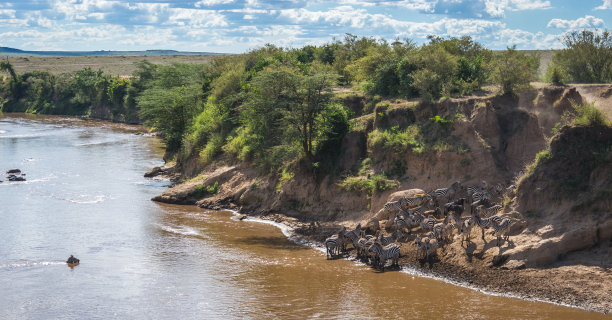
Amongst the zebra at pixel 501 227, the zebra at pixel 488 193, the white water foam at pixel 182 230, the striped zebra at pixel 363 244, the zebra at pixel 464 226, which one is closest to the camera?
the zebra at pixel 501 227

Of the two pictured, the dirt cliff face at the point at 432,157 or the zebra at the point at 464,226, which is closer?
the zebra at the point at 464,226

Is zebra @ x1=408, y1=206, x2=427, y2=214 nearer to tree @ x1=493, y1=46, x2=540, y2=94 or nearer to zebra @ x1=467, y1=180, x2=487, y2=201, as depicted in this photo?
zebra @ x1=467, y1=180, x2=487, y2=201

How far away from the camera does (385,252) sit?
19.3m

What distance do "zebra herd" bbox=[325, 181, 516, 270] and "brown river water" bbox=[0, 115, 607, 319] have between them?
2.21 ft

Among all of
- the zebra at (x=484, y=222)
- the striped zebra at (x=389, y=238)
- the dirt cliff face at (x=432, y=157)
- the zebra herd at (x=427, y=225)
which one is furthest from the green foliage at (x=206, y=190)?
the zebra at (x=484, y=222)

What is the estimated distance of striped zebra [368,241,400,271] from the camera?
1931 centimetres

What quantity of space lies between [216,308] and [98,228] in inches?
401

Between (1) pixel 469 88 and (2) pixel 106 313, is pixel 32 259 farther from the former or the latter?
(1) pixel 469 88

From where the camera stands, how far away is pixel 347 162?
25938 mm

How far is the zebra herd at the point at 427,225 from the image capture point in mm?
19406

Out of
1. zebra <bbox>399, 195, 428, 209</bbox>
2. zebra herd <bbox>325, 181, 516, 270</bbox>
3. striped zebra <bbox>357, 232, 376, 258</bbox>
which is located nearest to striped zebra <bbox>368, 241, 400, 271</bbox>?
zebra herd <bbox>325, 181, 516, 270</bbox>

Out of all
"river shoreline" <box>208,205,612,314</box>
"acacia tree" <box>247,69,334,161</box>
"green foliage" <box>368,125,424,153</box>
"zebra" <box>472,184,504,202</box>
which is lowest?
"river shoreline" <box>208,205,612,314</box>

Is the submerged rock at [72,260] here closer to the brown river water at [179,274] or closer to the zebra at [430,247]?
the brown river water at [179,274]

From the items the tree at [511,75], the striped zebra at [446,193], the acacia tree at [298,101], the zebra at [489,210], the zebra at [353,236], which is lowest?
the zebra at [353,236]
